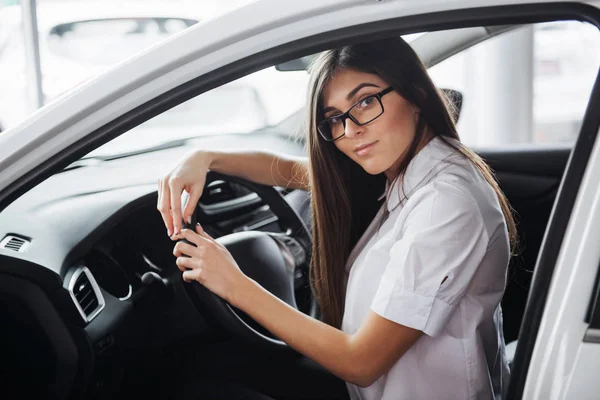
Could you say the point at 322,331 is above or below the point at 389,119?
below

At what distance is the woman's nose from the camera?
1234 millimetres

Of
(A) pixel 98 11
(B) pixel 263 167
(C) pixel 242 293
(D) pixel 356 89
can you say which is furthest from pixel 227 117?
(A) pixel 98 11

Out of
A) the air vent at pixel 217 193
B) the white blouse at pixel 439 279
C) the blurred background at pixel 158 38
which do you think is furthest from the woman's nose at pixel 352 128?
the blurred background at pixel 158 38

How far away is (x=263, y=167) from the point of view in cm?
170

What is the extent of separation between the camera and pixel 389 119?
1224 mm

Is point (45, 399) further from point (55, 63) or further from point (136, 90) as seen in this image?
point (55, 63)

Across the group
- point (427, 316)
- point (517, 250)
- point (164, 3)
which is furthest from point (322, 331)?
point (164, 3)

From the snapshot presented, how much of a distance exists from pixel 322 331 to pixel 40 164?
54 cm

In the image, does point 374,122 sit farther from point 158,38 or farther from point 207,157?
point 158,38

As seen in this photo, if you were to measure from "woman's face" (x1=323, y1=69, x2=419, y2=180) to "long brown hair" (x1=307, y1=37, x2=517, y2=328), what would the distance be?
15 mm

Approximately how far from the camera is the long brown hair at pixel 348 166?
123 cm

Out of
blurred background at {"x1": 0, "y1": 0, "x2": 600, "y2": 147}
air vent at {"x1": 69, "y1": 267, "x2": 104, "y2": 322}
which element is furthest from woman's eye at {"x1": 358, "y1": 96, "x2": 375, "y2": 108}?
blurred background at {"x1": 0, "y1": 0, "x2": 600, "y2": 147}

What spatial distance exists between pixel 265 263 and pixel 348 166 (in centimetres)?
31

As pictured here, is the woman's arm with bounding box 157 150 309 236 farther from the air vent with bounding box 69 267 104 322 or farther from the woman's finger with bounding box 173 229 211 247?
the air vent with bounding box 69 267 104 322
